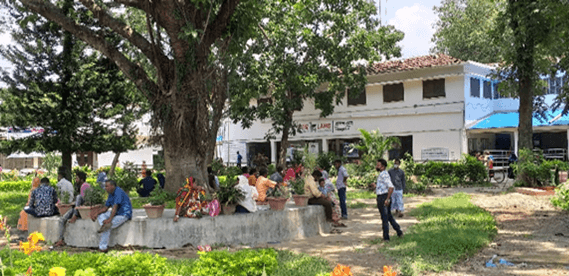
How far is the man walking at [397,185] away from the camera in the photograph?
42.3ft

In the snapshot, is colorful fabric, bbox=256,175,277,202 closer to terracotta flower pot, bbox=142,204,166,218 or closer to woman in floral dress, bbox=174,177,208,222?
woman in floral dress, bbox=174,177,208,222

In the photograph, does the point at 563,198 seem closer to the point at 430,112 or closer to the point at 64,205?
the point at 64,205

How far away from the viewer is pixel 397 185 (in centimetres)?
1293

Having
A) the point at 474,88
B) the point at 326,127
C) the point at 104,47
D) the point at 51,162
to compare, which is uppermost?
the point at 474,88

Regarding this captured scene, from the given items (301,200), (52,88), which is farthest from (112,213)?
(52,88)

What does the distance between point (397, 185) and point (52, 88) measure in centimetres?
1405

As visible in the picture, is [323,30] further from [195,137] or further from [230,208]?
[230,208]

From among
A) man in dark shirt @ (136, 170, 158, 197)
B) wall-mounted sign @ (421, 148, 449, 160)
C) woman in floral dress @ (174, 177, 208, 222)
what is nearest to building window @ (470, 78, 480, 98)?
wall-mounted sign @ (421, 148, 449, 160)

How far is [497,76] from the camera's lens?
20078 mm

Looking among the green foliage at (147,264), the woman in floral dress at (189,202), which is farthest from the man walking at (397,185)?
the green foliage at (147,264)

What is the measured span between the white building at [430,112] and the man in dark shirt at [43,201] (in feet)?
70.6

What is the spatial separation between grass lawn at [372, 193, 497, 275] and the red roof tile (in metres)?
16.6

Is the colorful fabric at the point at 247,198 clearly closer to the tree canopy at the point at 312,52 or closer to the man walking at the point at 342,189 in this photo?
the man walking at the point at 342,189

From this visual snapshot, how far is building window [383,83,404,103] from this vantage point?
29906 mm
